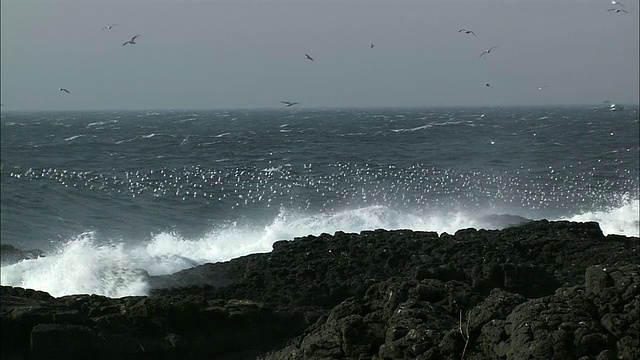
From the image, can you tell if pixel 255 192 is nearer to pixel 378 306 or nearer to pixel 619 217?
pixel 619 217

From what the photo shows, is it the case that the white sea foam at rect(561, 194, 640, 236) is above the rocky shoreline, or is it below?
below

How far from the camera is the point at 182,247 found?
23844 millimetres

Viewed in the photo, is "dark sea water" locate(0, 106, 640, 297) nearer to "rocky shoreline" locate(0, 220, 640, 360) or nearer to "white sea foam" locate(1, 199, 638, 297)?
"white sea foam" locate(1, 199, 638, 297)

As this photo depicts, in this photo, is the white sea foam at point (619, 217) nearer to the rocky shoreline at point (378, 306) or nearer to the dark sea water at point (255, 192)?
the dark sea water at point (255, 192)

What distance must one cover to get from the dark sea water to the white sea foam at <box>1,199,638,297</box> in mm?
53

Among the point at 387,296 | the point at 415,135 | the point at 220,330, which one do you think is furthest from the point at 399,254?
the point at 415,135

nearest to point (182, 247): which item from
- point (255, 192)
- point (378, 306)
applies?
point (255, 192)

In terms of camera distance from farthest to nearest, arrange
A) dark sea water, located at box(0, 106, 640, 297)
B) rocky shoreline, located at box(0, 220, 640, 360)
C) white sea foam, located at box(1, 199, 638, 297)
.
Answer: dark sea water, located at box(0, 106, 640, 297) < white sea foam, located at box(1, 199, 638, 297) < rocky shoreline, located at box(0, 220, 640, 360)

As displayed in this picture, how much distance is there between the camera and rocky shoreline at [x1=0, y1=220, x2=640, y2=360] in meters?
7.30

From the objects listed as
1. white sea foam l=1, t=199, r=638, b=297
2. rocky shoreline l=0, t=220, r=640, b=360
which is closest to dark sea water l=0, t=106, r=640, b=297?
white sea foam l=1, t=199, r=638, b=297

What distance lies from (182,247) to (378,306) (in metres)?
15.5

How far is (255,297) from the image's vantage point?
13906 mm

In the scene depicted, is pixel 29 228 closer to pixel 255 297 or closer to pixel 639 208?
pixel 255 297

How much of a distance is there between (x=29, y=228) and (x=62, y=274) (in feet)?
31.3
